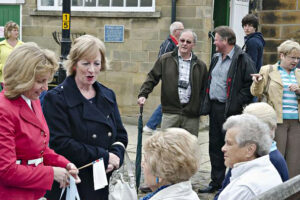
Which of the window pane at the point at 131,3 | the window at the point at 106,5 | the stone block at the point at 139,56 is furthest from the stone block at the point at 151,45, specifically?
the window pane at the point at 131,3

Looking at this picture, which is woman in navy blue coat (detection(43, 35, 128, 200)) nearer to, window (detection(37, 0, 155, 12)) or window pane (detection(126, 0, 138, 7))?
window (detection(37, 0, 155, 12))

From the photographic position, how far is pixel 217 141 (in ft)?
23.3

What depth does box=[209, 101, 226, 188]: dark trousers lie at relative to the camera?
694cm

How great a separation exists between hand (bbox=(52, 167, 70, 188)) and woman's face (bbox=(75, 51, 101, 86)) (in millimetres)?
770

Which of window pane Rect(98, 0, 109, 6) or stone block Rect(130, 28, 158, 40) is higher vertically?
window pane Rect(98, 0, 109, 6)

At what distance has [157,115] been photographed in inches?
415

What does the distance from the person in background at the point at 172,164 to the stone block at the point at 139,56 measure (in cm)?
891

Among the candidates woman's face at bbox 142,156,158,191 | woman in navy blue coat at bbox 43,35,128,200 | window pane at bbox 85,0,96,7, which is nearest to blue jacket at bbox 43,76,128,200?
woman in navy blue coat at bbox 43,35,128,200

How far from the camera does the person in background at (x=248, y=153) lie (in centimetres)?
357

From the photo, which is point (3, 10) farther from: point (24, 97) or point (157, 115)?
point (24, 97)

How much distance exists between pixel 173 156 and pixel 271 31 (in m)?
9.62

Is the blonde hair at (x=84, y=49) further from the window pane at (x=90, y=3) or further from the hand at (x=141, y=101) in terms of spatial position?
the window pane at (x=90, y=3)

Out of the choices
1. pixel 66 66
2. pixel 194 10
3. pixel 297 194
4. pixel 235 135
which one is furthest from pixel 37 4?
pixel 297 194

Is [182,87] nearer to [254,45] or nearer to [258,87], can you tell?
[258,87]
